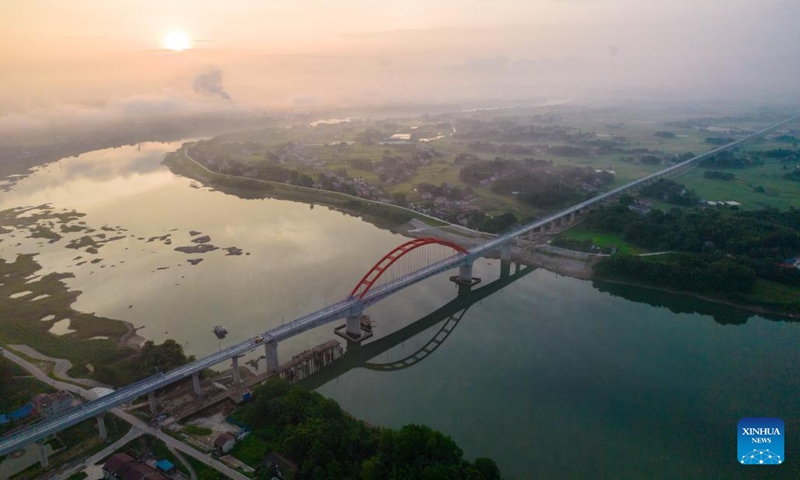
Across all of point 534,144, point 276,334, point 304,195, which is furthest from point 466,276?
point 534,144

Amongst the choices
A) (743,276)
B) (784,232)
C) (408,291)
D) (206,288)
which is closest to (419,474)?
(408,291)

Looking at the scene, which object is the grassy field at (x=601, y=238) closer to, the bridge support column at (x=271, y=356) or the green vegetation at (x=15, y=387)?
the bridge support column at (x=271, y=356)

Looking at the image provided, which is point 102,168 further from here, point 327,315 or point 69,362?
point 327,315

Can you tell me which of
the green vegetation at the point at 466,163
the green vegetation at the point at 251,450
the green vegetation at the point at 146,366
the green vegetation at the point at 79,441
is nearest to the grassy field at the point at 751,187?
the green vegetation at the point at 466,163

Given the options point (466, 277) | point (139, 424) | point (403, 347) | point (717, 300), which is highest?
point (139, 424)

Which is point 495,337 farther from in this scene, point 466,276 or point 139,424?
point 139,424

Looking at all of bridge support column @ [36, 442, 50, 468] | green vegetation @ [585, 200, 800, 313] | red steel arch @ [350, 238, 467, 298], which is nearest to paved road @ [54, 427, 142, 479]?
bridge support column @ [36, 442, 50, 468]
